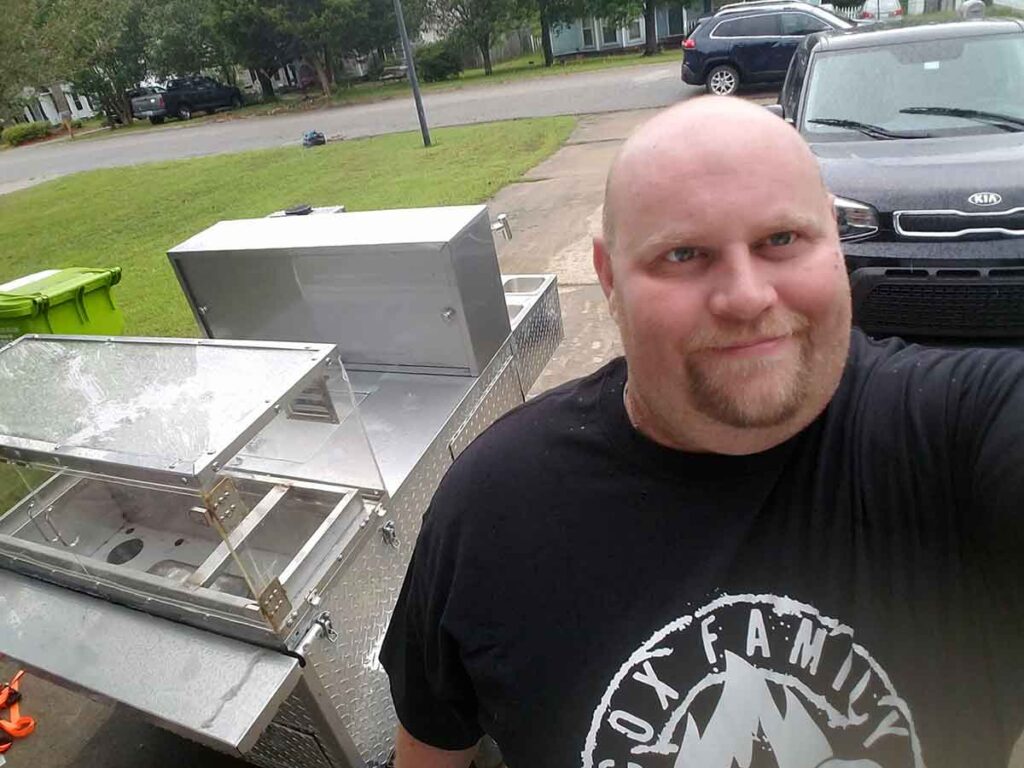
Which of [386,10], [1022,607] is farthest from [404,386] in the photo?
[386,10]

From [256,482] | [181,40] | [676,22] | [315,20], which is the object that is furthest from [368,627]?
[181,40]

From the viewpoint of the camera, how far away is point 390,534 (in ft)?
6.46

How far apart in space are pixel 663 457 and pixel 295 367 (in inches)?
42.5

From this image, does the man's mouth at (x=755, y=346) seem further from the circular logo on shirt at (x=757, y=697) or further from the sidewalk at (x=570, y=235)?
the sidewalk at (x=570, y=235)

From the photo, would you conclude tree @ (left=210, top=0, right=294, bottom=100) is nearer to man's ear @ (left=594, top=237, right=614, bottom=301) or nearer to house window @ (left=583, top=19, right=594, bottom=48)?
house window @ (left=583, top=19, right=594, bottom=48)

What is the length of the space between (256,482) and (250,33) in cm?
2904

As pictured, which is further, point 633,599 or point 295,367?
point 295,367

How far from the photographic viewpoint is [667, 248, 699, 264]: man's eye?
1.00 m

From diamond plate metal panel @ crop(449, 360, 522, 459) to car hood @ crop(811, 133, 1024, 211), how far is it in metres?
2.05

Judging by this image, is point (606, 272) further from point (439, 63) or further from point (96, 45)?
point (439, 63)

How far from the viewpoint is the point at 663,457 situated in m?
1.07

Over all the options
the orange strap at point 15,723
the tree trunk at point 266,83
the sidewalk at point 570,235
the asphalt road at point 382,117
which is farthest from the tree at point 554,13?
the orange strap at point 15,723

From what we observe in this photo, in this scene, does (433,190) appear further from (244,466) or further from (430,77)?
(430,77)

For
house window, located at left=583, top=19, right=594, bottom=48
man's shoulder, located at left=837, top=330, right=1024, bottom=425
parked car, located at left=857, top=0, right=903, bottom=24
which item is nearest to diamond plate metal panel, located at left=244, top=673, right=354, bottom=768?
man's shoulder, located at left=837, top=330, right=1024, bottom=425
